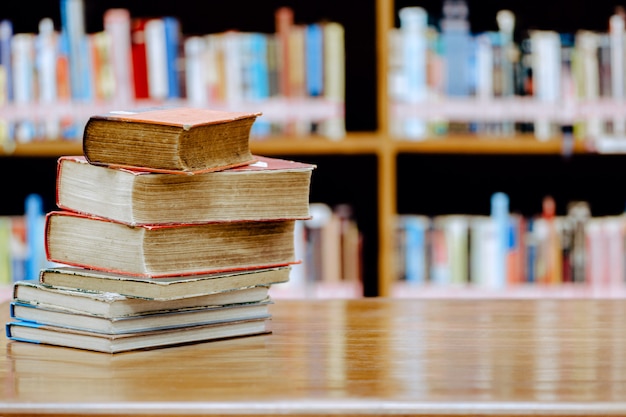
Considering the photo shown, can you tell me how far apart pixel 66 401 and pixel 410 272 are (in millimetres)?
1657

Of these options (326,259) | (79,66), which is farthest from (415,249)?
(79,66)

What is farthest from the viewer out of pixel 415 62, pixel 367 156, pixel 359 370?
pixel 367 156

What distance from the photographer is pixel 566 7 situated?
2.59 metres

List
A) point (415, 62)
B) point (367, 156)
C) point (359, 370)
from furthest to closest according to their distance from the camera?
point (367, 156), point (415, 62), point (359, 370)

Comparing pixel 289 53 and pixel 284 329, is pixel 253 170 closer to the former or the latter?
pixel 284 329

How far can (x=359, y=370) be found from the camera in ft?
2.67

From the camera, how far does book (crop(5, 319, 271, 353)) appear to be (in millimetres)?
877

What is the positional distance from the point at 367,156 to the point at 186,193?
71.6 inches

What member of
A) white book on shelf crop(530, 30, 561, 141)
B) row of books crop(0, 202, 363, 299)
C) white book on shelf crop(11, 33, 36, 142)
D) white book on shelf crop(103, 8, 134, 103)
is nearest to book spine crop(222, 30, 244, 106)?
white book on shelf crop(103, 8, 134, 103)

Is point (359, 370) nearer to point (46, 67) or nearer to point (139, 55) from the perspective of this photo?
point (139, 55)

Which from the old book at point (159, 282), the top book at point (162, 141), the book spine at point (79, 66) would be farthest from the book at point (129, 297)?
the book spine at point (79, 66)

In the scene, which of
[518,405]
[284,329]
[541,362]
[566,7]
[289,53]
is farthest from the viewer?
[566,7]

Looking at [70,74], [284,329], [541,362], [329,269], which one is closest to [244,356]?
[284,329]

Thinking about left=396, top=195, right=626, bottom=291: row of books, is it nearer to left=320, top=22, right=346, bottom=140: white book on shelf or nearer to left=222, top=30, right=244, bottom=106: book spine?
left=320, top=22, right=346, bottom=140: white book on shelf
